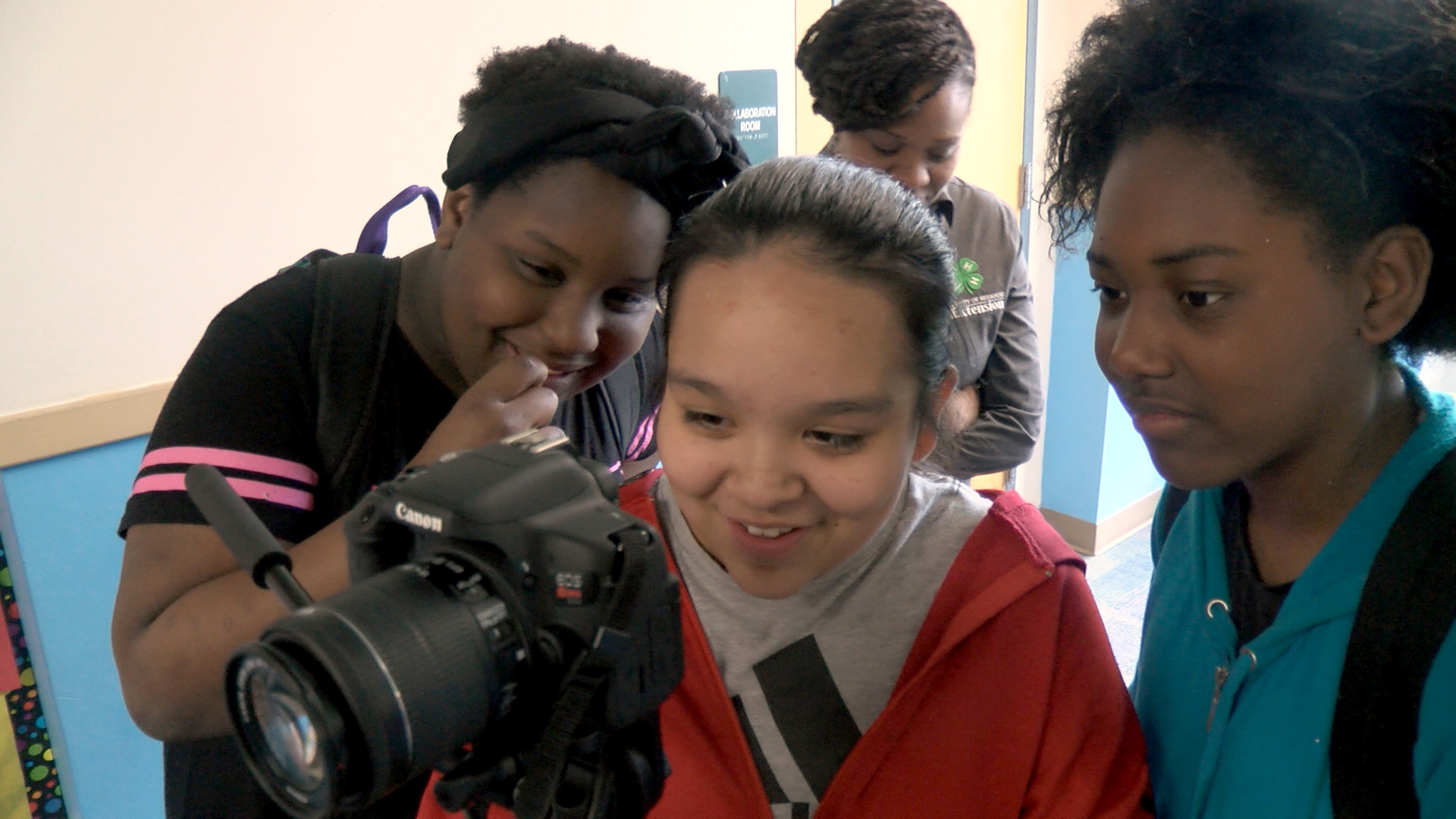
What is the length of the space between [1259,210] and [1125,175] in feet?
0.37

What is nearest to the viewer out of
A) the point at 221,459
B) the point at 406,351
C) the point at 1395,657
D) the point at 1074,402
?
the point at 1395,657

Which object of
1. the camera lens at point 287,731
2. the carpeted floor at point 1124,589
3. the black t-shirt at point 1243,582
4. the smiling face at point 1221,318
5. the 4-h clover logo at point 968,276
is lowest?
the carpeted floor at point 1124,589

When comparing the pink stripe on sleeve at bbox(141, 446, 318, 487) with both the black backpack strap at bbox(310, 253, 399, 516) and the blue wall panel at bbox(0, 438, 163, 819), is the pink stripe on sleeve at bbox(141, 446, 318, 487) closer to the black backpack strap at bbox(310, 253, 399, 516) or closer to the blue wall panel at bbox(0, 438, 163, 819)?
the black backpack strap at bbox(310, 253, 399, 516)

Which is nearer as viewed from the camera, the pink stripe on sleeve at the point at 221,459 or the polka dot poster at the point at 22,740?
the pink stripe on sleeve at the point at 221,459

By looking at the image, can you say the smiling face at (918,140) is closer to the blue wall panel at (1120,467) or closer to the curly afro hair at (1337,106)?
the curly afro hair at (1337,106)

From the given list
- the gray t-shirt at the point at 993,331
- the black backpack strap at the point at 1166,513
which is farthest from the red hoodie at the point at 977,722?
the gray t-shirt at the point at 993,331

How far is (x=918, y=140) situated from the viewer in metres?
1.50

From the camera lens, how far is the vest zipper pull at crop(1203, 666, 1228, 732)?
2.74 ft

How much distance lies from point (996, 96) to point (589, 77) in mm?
2315

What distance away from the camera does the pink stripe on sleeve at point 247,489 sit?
83 centimetres

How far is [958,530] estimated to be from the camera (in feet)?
3.02

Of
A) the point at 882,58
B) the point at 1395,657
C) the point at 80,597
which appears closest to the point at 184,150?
the point at 80,597

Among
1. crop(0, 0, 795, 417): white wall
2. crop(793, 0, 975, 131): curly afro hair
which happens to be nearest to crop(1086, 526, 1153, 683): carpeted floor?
crop(793, 0, 975, 131): curly afro hair

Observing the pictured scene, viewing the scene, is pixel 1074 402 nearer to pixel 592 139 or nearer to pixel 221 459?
pixel 592 139
